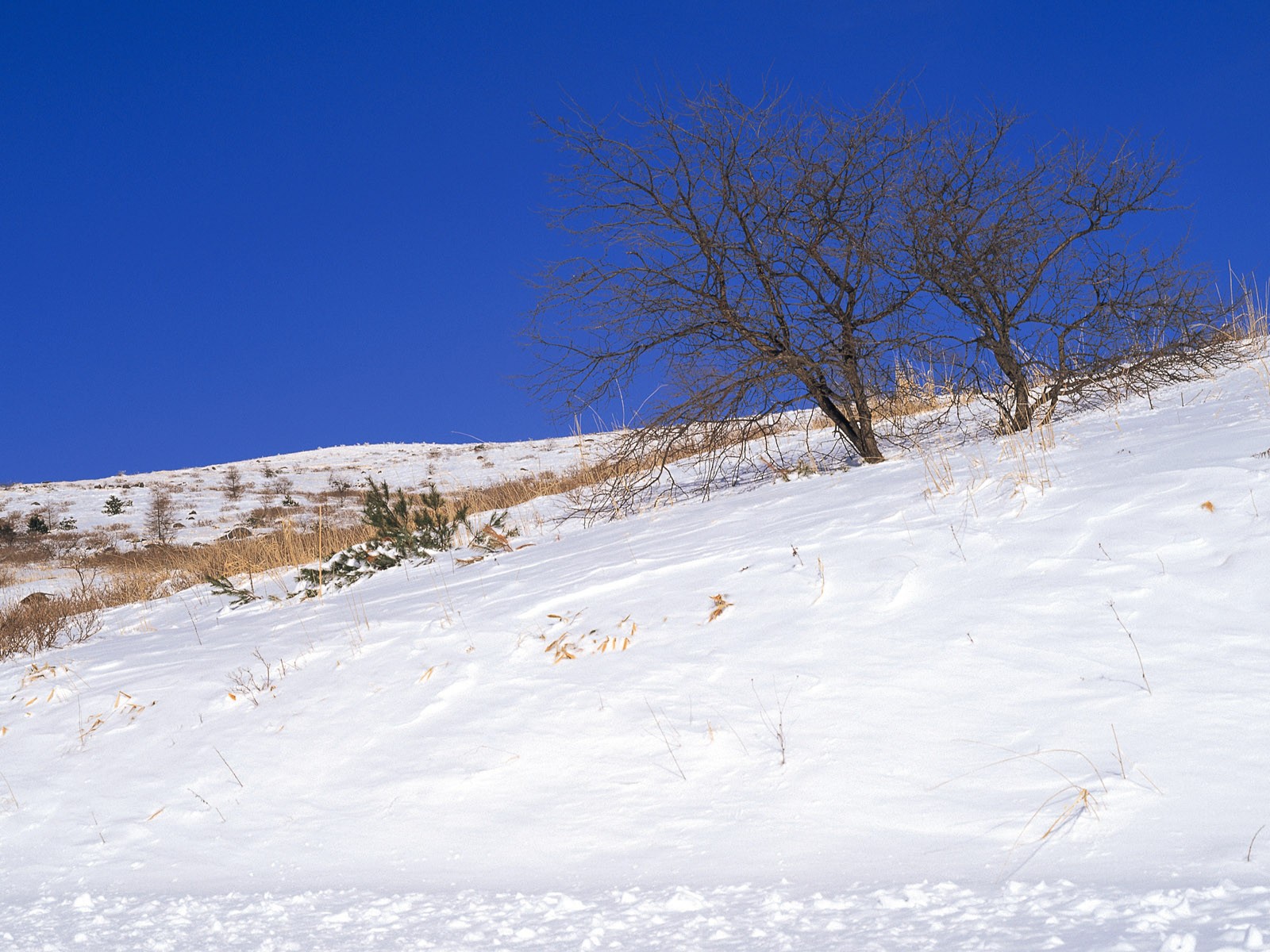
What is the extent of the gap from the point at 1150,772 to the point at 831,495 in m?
3.79

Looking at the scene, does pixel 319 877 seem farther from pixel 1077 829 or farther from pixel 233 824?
pixel 1077 829

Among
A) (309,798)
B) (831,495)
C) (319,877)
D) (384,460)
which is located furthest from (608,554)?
(384,460)

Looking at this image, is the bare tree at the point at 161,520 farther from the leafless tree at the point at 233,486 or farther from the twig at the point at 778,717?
the twig at the point at 778,717

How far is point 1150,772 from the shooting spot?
238cm

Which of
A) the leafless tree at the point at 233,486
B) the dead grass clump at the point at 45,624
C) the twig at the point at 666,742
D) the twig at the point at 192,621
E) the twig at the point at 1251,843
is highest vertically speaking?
the leafless tree at the point at 233,486

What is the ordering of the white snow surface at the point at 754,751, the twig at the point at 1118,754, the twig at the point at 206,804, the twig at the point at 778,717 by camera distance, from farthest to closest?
the twig at the point at 206,804 < the twig at the point at 778,717 < the twig at the point at 1118,754 < the white snow surface at the point at 754,751

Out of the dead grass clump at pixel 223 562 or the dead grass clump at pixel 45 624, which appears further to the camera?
the dead grass clump at pixel 223 562

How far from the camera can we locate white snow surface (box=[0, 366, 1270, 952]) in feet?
6.95

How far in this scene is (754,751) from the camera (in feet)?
9.80

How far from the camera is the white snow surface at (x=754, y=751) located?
6.95 ft

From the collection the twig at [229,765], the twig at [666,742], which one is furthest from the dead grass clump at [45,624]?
the twig at [666,742]

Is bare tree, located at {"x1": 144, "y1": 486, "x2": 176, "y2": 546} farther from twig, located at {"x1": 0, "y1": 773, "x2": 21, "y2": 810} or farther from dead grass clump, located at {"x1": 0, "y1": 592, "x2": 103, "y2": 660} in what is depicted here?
twig, located at {"x1": 0, "y1": 773, "x2": 21, "y2": 810}

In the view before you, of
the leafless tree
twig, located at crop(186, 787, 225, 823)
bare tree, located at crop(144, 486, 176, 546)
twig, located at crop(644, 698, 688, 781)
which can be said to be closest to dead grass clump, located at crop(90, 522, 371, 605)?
bare tree, located at crop(144, 486, 176, 546)

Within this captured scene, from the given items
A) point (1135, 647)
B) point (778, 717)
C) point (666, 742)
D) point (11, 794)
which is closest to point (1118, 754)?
point (1135, 647)
